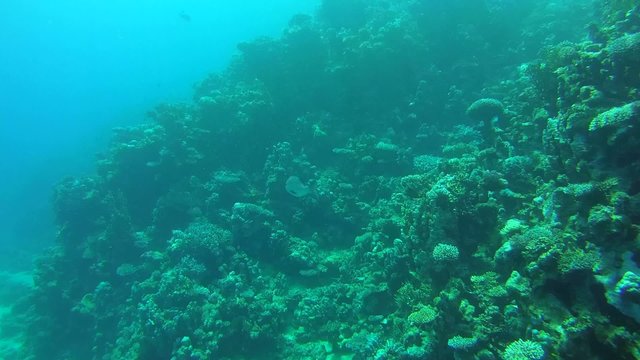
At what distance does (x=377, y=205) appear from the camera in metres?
13.8

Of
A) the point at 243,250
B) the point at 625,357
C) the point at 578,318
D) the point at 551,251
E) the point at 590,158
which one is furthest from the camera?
the point at 243,250

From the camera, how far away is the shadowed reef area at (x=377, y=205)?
644 centimetres

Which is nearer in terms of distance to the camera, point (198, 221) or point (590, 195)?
point (590, 195)

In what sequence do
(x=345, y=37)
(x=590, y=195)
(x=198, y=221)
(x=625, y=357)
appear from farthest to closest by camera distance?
(x=345, y=37) < (x=198, y=221) < (x=590, y=195) < (x=625, y=357)

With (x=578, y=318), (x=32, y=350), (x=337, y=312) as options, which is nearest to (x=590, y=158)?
(x=578, y=318)

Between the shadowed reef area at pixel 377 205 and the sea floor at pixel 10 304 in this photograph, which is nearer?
the shadowed reef area at pixel 377 205

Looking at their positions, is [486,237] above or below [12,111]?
below

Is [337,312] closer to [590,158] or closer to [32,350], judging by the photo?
[590,158]

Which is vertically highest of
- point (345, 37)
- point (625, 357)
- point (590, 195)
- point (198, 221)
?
point (345, 37)

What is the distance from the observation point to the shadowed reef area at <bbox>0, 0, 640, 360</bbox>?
6.44m

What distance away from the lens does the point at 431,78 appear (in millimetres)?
18203

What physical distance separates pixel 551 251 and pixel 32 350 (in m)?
20.1

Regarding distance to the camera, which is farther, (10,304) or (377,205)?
(10,304)

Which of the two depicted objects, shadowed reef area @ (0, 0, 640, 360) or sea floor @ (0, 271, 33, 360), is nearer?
shadowed reef area @ (0, 0, 640, 360)
